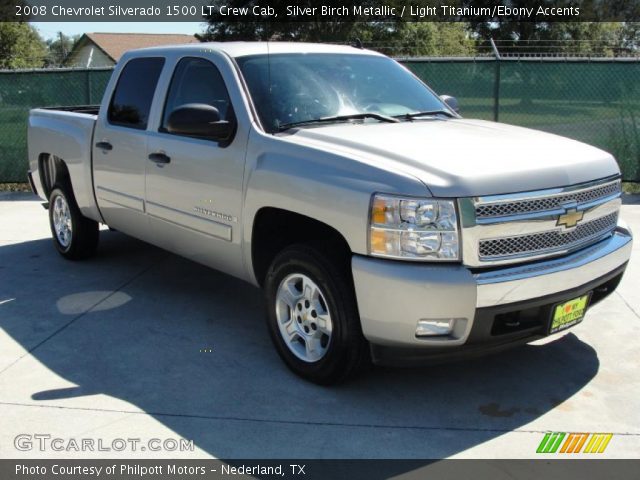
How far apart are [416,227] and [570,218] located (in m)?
0.95

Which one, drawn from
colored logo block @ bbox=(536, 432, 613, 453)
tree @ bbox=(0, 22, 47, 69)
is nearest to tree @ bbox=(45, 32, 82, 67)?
tree @ bbox=(0, 22, 47, 69)

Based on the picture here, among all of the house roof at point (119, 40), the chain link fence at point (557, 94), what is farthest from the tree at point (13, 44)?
the chain link fence at point (557, 94)

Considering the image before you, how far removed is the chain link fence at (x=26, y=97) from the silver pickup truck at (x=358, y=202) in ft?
19.8

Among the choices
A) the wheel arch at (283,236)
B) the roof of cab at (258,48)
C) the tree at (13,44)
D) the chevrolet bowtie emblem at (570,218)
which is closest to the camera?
the chevrolet bowtie emblem at (570,218)

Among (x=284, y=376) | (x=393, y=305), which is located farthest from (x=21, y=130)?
(x=393, y=305)

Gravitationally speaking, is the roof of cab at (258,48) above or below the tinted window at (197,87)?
above

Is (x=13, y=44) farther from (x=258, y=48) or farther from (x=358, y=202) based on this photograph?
(x=358, y=202)

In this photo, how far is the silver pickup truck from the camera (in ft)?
12.3

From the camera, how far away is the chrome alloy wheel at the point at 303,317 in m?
4.26

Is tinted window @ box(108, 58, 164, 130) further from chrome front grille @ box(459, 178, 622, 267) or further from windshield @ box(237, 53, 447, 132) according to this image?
chrome front grille @ box(459, 178, 622, 267)

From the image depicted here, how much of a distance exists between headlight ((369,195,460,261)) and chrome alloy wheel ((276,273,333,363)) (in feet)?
2.06

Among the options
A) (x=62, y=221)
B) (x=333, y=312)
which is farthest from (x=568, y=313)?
(x=62, y=221)

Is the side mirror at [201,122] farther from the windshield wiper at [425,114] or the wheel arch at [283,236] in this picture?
the windshield wiper at [425,114]

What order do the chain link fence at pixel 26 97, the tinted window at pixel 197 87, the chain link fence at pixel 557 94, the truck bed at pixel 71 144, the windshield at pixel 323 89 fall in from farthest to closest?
the chain link fence at pixel 26 97
the chain link fence at pixel 557 94
the truck bed at pixel 71 144
the tinted window at pixel 197 87
the windshield at pixel 323 89
